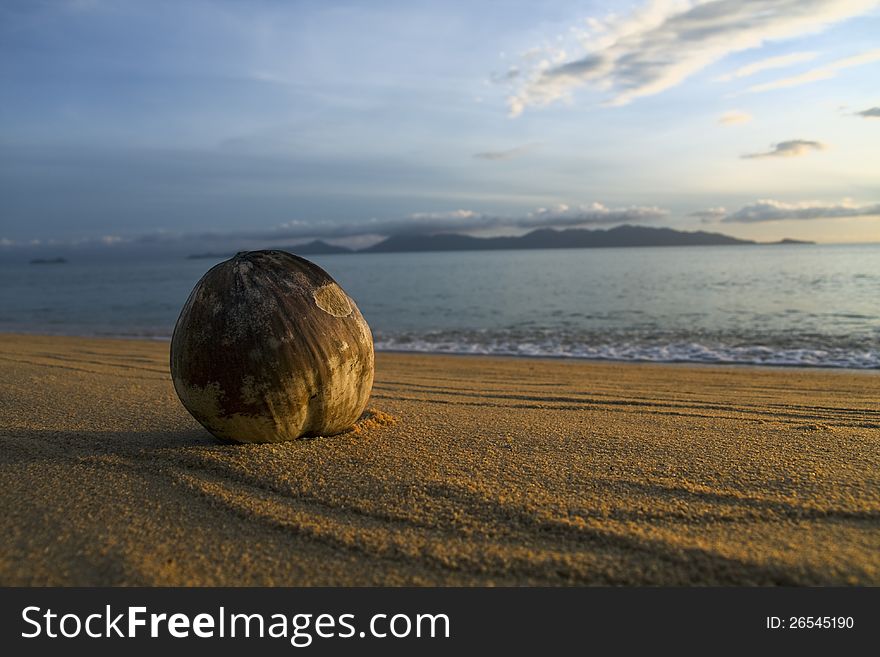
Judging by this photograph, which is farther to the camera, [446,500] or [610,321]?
[610,321]

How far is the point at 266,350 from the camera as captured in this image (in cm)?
364

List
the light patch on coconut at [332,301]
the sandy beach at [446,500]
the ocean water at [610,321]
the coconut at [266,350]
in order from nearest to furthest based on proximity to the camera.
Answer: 1. the sandy beach at [446,500]
2. the coconut at [266,350]
3. the light patch on coconut at [332,301]
4. the ocean water at [610,321]

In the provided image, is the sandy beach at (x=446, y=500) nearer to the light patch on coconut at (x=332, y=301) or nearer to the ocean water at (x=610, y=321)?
the light patch on coconut at (x=332, y=301)

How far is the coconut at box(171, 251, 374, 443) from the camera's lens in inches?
144

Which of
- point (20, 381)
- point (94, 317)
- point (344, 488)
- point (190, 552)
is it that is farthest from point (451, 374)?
point (94, 317)

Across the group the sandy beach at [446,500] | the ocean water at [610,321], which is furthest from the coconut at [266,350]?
the ocean water at [610,321]

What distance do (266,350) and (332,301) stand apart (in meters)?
0.59

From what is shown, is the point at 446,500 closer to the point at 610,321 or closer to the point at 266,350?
the point at 266,350

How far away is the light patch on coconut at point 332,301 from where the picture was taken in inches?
155

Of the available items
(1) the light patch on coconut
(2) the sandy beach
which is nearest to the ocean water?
(2) the sandy beach

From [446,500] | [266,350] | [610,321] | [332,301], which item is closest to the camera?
[446,500]

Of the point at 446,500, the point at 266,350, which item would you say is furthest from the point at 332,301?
the point at 446,500

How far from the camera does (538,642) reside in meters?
2.35

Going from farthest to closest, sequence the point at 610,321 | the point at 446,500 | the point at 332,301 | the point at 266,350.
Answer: the point at 610,321
the point at 332,301
the point at 266,350
the point at 446,500
